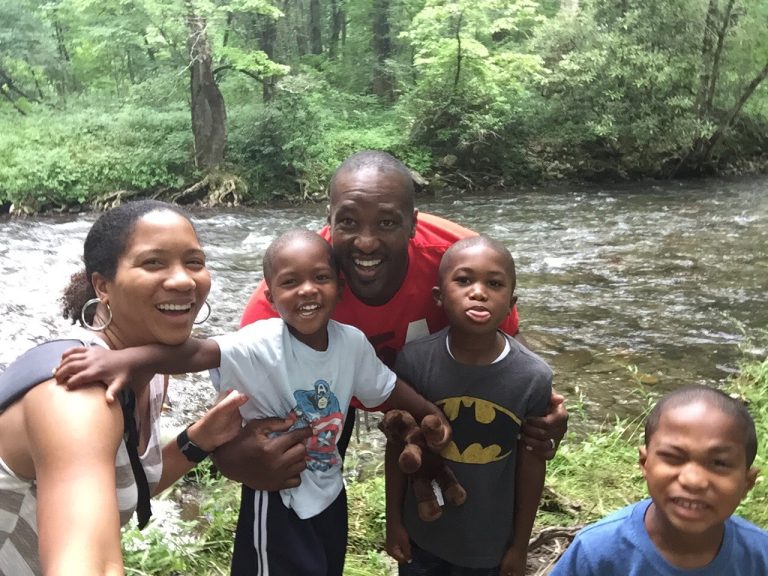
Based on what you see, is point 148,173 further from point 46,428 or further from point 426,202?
point 46,428

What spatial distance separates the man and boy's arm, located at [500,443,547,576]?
0.20 feet

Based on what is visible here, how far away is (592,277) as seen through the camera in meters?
8.30

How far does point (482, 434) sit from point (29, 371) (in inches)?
52.2

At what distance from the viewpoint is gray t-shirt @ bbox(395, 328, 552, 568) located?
212 cm

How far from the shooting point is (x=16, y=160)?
1310cm

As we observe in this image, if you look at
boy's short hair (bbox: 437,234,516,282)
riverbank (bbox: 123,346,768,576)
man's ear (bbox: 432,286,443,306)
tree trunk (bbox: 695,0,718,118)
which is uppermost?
tree trunk (bbox: 695,0,718,118)

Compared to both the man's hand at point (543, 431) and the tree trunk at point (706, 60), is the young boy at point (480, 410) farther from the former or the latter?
the tree trunk at point (706, 60)

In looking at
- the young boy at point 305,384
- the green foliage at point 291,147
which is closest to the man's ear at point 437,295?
the young boy at point 305,384

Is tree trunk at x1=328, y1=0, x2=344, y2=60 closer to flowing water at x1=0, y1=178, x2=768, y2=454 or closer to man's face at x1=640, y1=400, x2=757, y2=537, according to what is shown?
flowing water at x1=0, y1=178, x2=768, y2=454

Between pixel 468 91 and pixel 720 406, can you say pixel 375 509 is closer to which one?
pixel 720 406

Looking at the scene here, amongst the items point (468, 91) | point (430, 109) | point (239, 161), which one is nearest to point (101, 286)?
point (239, 161)

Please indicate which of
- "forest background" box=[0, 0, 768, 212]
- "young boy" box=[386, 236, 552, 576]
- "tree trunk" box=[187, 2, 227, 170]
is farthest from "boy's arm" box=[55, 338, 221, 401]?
"tree trunk" box=[187, 2, 227, 170]

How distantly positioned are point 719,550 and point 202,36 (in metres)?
14.2

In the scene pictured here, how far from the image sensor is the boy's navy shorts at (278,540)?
2031 millimetres
